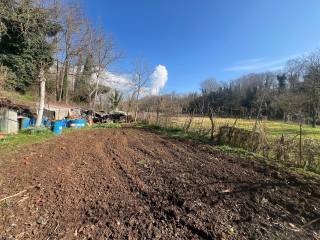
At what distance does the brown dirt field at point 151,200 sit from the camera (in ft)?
11.7

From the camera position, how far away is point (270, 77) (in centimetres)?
7481

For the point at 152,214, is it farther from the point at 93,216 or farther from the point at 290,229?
the point at 290,229

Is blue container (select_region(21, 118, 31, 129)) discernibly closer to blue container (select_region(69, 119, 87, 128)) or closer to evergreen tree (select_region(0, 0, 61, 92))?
blue container (select_region(69, 119, 87, 128))

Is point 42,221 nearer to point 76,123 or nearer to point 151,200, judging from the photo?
point 151,200

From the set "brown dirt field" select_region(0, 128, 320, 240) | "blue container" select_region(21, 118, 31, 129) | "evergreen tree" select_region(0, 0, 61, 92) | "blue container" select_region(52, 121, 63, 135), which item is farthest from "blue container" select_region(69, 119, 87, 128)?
"brown dirt field" select_region(0, 128, 320, 240)

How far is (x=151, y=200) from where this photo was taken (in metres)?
4.55

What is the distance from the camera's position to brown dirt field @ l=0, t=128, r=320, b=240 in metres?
3.57

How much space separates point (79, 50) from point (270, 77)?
68.5 metres

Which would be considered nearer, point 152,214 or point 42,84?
point 152,214

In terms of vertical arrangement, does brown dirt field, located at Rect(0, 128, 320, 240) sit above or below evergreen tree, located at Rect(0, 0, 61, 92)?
below

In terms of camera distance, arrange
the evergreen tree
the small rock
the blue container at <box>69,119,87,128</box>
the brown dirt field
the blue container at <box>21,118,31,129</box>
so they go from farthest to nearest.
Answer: the evergreen tree
the blue container at <box>69,119,87,128</box>
the blue container at <box>21,118,31,129</box>
the small rock
the brown dirt field

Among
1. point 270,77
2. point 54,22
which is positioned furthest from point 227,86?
point 54,22

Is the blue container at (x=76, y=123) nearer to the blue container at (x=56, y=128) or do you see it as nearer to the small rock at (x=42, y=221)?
the blue container at (x=56, y=128)

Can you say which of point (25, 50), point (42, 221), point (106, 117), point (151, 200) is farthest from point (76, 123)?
point (42, 221)
